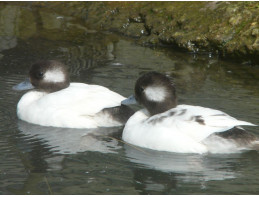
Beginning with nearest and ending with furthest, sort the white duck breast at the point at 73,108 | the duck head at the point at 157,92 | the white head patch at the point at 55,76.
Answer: the duck head at the point at 157,92 → the white duck breast at the point at 73,108 → the white head patch at the point at 55,76

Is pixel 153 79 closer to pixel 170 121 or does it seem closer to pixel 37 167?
pixel 170 121

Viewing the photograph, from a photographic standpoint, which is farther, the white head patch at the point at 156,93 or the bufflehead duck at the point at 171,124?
the white head patch at the point at 156,93

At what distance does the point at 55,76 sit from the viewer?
8609 millimetres

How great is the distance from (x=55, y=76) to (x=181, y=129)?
241 cm

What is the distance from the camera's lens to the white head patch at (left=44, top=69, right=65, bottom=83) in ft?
28.2

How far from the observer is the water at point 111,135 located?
618 centimetres

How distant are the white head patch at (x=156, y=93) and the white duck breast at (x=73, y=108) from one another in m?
0.68

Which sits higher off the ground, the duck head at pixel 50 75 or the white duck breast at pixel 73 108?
the duck head at pixel 50 75

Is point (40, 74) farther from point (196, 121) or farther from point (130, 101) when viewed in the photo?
point (196, 121)

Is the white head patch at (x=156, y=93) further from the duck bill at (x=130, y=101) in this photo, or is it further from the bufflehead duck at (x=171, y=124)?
the duck bill at (x=130, y=101)

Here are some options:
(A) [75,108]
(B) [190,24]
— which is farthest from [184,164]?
(B) [190,24]

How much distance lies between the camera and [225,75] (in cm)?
1066

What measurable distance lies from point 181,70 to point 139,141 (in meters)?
3.77

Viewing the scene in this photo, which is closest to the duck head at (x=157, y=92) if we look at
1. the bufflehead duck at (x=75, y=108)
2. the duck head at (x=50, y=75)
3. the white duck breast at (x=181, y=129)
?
the white duck breast at (x=181, y=129)
